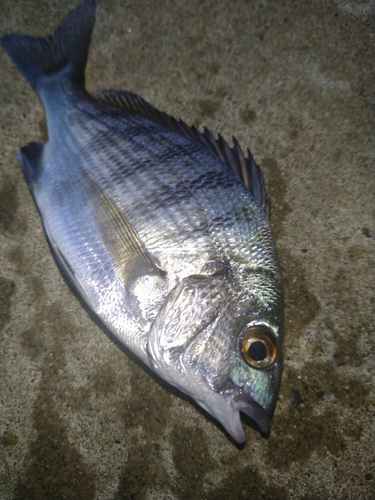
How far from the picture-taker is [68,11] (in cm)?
206

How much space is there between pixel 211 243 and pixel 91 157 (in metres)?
0.71

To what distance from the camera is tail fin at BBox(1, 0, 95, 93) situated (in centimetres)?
190

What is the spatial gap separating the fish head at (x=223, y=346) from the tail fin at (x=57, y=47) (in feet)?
4.59

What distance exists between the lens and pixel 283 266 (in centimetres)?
184

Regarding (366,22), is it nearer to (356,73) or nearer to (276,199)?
(356,73)

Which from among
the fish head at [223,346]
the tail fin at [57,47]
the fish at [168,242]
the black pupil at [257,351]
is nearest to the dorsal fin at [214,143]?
the fish at [168,242]

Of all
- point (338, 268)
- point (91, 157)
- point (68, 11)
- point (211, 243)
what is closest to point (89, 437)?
point (211, 243)

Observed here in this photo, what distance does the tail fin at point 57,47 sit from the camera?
1896 mm

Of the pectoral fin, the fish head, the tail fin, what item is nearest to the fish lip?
the fish head

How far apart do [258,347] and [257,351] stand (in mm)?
15

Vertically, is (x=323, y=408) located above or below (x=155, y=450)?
above

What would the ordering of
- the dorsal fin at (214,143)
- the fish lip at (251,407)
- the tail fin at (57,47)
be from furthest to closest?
the tail fin at (57,47) → the dorsal fin at (214,143) → the fish lip at (251,407)

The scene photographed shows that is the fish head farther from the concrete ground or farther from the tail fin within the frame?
the tail fin

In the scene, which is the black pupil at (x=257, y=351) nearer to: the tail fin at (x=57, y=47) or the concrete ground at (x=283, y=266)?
the concrete ground at (x=283, y=266)
